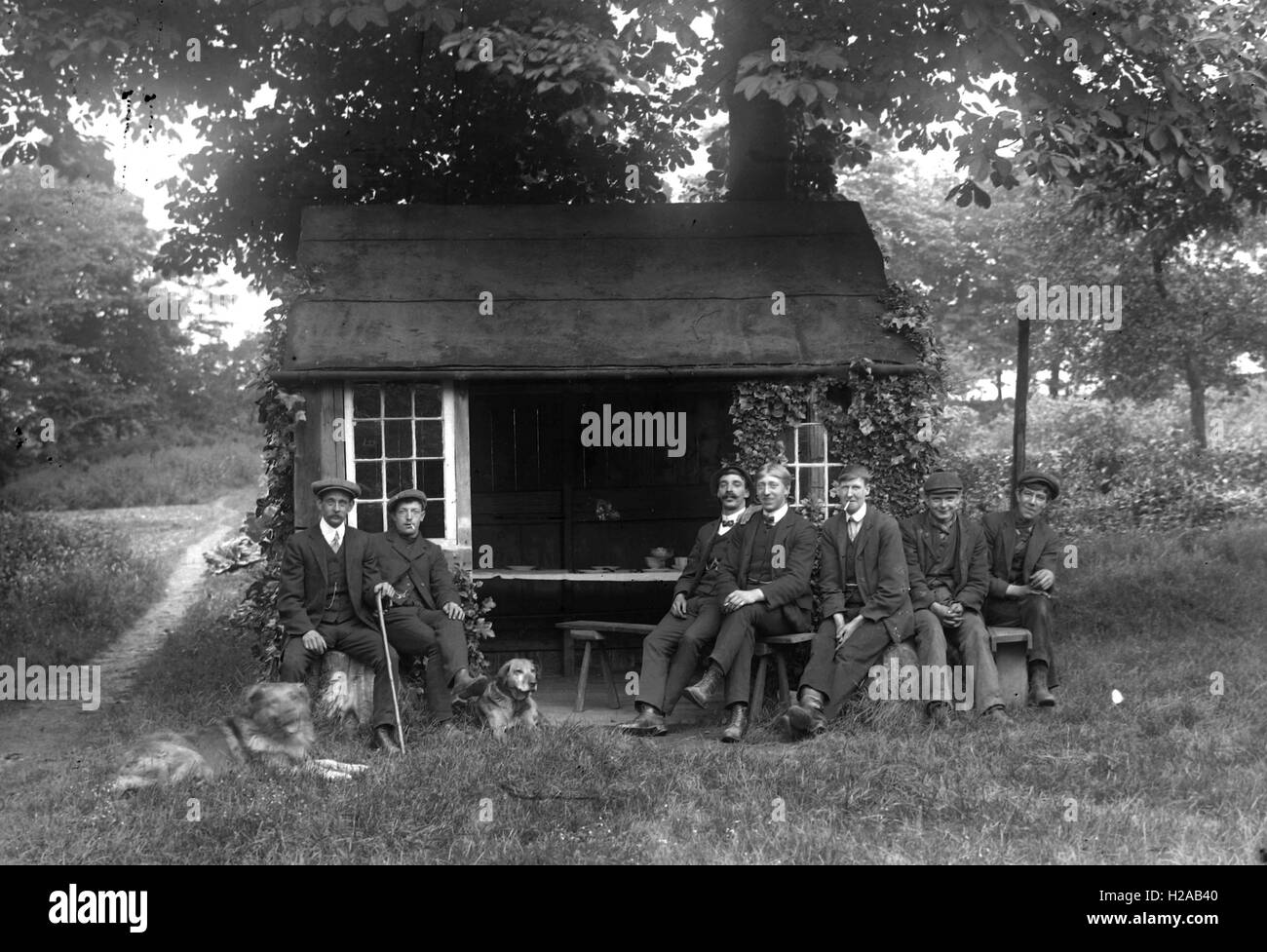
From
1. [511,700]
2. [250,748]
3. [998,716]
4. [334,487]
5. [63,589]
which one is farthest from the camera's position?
[63,589]

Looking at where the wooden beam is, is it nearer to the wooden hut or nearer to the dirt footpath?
the wooden hut

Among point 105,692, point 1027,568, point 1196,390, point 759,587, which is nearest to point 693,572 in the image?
point 759,587

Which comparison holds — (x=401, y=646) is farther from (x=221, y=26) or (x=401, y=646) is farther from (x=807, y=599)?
(x=221, y=26)

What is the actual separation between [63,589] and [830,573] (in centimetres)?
982

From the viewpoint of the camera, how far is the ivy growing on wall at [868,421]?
10148 mm

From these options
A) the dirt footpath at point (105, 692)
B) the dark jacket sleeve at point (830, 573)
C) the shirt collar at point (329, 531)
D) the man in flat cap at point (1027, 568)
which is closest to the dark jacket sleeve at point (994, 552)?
the man in flat cap at point (1027, 568)

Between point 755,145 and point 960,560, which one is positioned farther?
point 755,145

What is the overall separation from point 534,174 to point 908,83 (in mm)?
4727

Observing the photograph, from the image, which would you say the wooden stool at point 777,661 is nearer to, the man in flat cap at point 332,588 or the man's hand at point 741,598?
the man's hand at point 741,598

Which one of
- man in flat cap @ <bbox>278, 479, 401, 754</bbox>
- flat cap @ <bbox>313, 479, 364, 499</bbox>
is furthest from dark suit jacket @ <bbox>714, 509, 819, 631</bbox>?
flat cap @ <bbox>313, 479, 364, 499</bbox>

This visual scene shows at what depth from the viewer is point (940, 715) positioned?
28.6ft

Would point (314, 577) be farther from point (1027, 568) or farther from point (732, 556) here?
point (1027, 568)

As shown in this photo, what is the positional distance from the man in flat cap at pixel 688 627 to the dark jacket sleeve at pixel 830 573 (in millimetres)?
652

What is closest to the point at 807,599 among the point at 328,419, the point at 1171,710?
the point at 1171,710
